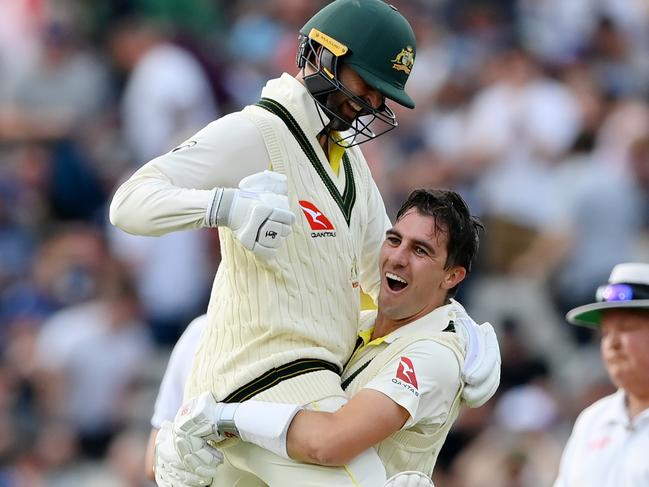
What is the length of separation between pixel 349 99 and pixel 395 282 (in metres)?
0.63

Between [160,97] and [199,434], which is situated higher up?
[160,97]

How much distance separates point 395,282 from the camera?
5.11 m

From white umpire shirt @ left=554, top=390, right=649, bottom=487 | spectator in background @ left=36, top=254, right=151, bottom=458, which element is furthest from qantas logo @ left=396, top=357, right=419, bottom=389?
spectator in background @ left=36, top=254, right=151, bottom=458

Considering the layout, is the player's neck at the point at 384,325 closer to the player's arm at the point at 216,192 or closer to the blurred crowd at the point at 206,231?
the player's arm at the point at 216,192

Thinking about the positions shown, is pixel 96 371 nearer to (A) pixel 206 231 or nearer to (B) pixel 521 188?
(A) pixel 206 231

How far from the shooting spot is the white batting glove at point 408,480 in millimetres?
4766

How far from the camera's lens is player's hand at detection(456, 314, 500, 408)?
4957 mm

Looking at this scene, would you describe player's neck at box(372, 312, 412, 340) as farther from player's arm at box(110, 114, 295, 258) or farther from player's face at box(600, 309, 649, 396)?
player's face at box(600, 309, 649, 396)

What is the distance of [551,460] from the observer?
873 centimetres

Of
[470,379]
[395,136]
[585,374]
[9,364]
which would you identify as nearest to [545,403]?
[585,374]

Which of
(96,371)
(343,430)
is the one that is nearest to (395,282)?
(343,430)

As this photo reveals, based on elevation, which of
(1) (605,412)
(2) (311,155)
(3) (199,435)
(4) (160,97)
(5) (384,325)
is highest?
(2) (311,155)

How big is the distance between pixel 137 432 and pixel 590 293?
9.46 ft

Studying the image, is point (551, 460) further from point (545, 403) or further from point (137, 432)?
point (137, 432)
